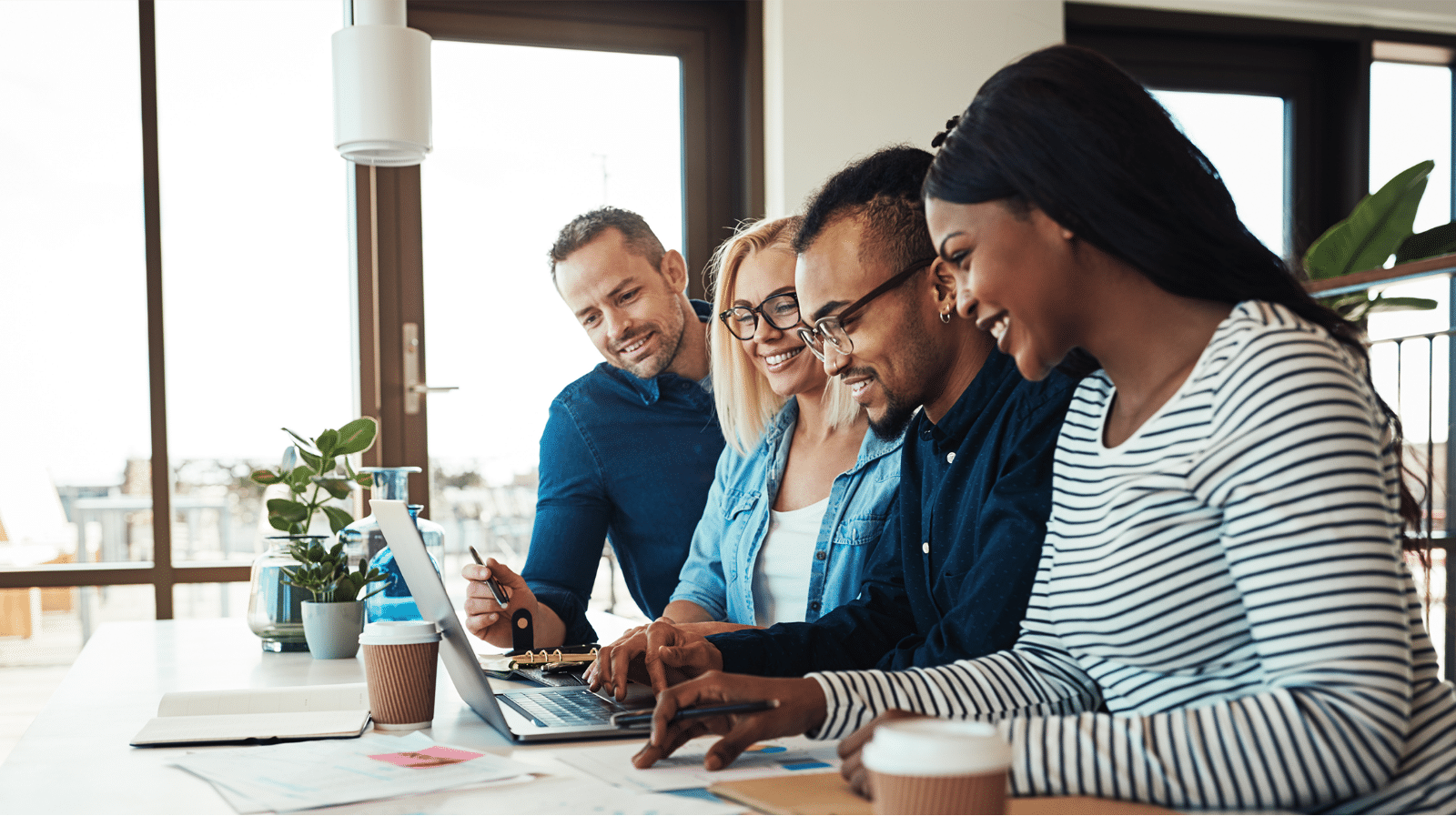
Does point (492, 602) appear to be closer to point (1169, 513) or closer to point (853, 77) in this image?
point (1169, 513)

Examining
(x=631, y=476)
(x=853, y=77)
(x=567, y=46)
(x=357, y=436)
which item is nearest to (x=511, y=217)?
(x=567, y=46)

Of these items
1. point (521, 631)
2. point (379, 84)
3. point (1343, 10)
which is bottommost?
point (521, 631)

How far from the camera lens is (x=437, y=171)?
3.56 metres

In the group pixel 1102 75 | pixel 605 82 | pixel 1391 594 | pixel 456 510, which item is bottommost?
pixel 456 510

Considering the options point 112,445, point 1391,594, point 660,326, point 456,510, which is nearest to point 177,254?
point 112,445

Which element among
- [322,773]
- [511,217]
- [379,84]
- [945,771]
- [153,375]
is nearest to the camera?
[945,771]

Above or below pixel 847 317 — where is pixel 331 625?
below

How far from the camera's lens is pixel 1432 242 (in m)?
3.81

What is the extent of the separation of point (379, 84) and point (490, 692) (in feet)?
4.01

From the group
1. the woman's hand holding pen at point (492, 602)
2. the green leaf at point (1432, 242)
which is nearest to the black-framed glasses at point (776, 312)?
the woman's hand holding pen at point (492, 602)

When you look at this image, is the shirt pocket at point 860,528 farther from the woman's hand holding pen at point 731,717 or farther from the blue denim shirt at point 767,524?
the woman's hand holding pen at point 731,717

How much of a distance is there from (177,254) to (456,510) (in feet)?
3.44

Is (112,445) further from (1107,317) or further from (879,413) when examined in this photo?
(1107,317)

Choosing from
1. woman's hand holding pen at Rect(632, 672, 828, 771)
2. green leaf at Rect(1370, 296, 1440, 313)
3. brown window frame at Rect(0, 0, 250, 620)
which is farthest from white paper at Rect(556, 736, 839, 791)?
green leaf at Rect(1370, 296, 1440, 313)
